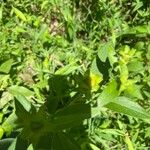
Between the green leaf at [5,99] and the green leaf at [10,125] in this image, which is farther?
the green leaf at [5,99]

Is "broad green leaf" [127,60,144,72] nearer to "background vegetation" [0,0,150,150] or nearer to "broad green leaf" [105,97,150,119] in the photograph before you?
"background vegetation" [0,0,150,150]

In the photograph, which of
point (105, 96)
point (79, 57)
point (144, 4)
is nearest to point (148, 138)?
point (79, 57)

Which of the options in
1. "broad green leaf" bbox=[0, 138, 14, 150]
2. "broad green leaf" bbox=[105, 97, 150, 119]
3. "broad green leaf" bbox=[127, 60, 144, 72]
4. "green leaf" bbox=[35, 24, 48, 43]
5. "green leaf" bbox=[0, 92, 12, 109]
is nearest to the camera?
"broad green leaf" bbox=[105, 97, 150, 119]

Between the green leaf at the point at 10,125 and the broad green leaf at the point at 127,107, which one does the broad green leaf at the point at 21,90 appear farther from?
the broad green leaf at the point at 127,107

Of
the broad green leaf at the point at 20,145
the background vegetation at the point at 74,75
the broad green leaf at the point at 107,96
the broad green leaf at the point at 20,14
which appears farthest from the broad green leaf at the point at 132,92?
the broad green leaf at the point at 20,14

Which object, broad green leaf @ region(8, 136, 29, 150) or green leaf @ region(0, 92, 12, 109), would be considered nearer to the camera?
broad green leaf @ region(8, 136, 29, 150)

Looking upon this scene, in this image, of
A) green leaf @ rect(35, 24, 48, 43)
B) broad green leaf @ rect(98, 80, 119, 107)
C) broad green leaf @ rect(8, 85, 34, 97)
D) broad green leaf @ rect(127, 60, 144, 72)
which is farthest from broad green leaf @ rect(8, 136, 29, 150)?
green leaf @ rect(35, 24, 48, 43)

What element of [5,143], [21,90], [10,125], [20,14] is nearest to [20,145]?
[10,125]

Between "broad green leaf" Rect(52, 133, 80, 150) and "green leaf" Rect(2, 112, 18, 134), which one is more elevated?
"green leaf" Rect(2, 112, 18, 134)

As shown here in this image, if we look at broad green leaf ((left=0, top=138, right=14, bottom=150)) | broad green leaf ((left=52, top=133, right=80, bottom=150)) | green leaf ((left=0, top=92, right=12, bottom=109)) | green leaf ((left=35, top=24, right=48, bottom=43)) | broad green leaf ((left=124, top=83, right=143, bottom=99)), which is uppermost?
green leaf ((left=35, top=24, right=48, bottom=43))
